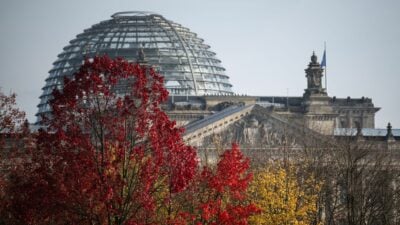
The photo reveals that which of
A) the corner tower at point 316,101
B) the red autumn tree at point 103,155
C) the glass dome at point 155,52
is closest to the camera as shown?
the red autumn tree at point 103,155

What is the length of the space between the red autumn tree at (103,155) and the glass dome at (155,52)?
9895 cm

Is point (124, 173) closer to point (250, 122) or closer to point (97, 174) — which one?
point (97, 174)

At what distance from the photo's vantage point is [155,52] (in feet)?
488

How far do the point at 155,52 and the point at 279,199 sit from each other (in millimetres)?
93222

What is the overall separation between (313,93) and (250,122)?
1763 centimetres

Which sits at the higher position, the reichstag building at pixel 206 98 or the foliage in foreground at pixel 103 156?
the reichstag building at pixel 206 98

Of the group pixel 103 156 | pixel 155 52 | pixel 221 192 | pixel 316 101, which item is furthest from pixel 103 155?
pixel 155 52

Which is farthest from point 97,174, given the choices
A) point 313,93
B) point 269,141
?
point 313,93

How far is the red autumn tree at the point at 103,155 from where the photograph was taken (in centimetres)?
4369

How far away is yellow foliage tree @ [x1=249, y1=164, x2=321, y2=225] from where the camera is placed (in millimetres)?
55719

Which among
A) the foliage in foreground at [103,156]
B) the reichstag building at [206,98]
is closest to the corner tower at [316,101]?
the reichstag building at [206,98]

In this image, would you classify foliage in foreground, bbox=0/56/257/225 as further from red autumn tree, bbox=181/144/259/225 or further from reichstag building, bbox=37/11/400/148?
reichstag building, bbox=37/11/400/148

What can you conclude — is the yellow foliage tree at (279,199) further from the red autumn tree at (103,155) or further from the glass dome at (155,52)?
the glass dome at (155,52)

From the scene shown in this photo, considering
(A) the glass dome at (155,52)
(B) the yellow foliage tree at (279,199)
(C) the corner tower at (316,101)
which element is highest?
(A) the glass dome at (155,52)
